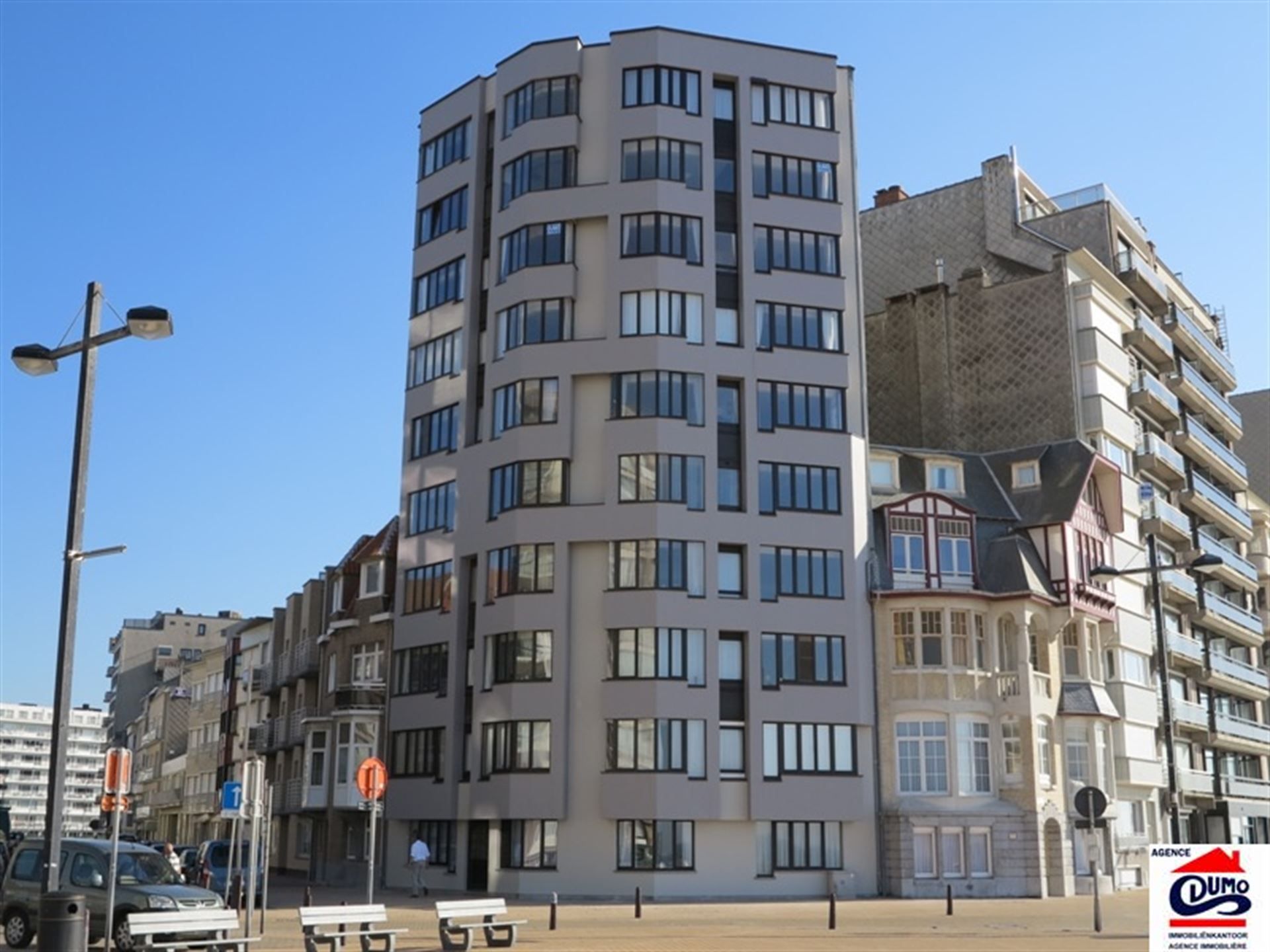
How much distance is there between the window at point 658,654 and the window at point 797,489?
5367 mm

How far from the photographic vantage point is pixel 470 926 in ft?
77.6

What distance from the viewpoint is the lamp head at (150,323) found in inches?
633

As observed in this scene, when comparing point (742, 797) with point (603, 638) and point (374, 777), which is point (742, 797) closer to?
point (603, 638)

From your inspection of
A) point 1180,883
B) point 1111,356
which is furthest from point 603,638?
point 1180,883

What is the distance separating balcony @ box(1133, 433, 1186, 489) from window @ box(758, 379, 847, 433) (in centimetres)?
1860

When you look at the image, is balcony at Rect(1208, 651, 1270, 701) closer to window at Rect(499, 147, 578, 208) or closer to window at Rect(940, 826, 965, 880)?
window at Rect(940, 826, 965, 880)

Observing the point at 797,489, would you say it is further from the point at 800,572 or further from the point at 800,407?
the point at 800,407

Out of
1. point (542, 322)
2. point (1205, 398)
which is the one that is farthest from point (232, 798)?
point (1205, 398)

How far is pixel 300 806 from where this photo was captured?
5816 cm

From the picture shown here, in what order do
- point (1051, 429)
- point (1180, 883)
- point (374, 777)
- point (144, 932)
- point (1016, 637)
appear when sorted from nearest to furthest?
point (1180, 883)
point (144, 932)
point (374, 777)
point (1016, 637)
point (1051, 429)

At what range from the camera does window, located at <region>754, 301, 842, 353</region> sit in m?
48.9

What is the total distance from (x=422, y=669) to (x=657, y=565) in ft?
34.8

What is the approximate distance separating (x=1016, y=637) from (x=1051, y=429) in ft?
40.8

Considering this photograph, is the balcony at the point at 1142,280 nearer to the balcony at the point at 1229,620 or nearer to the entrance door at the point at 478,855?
the balcony at the point at 1229,620
